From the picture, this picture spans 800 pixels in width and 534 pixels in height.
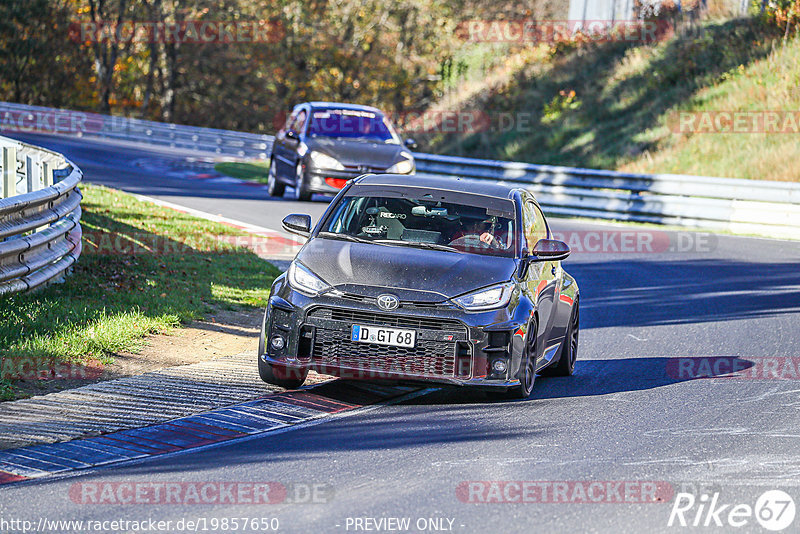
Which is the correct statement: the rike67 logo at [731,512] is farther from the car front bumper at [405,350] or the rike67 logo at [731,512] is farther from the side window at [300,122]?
the side window at [300,122]

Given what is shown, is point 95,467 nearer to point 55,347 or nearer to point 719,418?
point 55,347

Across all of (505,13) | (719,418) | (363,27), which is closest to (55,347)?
(719,418)

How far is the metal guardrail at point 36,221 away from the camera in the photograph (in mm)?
9992

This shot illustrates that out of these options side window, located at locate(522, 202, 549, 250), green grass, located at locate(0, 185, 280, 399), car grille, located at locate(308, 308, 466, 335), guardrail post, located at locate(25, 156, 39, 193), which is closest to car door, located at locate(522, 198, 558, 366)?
side window, located at locate(522, 202, 549, 250)

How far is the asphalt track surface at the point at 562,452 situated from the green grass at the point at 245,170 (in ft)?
55.9

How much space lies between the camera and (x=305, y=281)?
8.41m

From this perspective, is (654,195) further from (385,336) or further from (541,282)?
(385,336)

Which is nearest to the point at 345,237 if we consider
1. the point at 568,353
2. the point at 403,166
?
the point at 568,353

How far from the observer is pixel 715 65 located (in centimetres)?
3369

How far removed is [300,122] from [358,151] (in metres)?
1.81

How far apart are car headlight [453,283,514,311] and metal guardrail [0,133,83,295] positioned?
155 inches

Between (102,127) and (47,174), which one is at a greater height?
(47,174)

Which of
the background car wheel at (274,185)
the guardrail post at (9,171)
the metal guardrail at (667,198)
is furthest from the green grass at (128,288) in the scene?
the metal guardrail at (667,198)

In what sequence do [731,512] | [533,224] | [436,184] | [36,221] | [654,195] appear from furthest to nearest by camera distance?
Answer: 1. [654,195]
2. [36,221]
3. [533,224]
4. [436,184]
5. [731,512]
